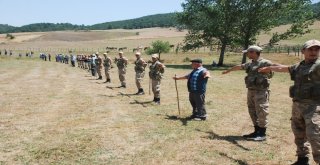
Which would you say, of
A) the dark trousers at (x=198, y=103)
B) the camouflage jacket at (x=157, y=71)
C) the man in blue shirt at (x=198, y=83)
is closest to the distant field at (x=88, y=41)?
the camouflage jacket at (x=157, y=71)

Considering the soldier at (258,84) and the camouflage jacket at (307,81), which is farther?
the soldier at (258,84)

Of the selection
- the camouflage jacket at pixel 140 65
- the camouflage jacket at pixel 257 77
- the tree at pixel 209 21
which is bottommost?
the camouflage jacket at pixel 140 65

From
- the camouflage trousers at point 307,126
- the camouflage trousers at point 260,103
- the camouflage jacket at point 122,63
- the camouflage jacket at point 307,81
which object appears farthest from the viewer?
the camouflage jacket at point 122,63

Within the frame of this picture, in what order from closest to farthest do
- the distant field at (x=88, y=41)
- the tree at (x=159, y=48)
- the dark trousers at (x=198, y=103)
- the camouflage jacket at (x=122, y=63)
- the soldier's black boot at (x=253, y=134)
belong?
the soldier's black boot at (x=253, y=134) < the dark trousers at (x=198, y=103) < the camouflage jacket at (x=122, y=63) < the tree at (x=159, y=48) < the distant field at (x=88, y=41)

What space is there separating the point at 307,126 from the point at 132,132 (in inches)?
223

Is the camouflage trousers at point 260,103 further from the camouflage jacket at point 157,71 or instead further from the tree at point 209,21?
the tree at point 209,21

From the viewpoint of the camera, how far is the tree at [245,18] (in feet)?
145

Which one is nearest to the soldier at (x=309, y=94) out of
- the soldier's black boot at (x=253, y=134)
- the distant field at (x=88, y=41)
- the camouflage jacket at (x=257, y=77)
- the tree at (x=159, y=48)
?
the camouflage jacket at (x=257, y=77)

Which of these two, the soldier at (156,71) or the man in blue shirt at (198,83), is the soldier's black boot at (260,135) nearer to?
the man in blue shirt at (198,83)

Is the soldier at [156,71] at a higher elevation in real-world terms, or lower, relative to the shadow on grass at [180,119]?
higher

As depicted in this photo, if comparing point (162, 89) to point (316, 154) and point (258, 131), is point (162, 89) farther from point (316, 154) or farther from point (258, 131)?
point (316, 154)

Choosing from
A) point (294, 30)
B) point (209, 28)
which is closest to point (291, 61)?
point (294, 30)

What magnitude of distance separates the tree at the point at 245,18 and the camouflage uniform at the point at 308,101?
35511 millimetres

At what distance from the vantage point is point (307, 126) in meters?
7.52
